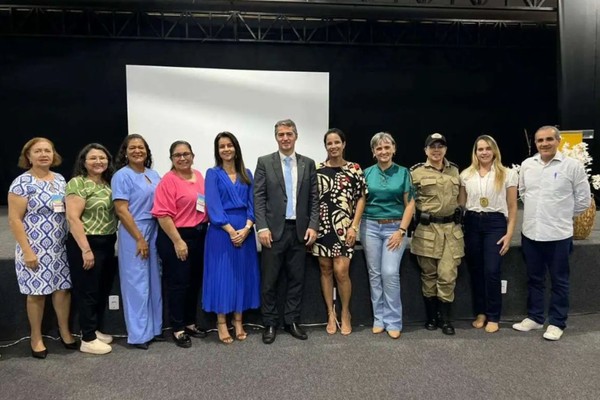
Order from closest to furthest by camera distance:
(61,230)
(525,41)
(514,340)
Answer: (61,230) → (514,340) → (525,41)

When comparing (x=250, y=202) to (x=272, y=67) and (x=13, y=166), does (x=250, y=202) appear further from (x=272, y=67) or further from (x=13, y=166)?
(x=13, y=166)

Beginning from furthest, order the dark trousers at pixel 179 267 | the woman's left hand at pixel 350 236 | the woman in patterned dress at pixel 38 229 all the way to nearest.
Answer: the woman's left hand at pixel 350 236
the dark trousers at pixel 179 267
the woman in patterned dress at pixel 38 229

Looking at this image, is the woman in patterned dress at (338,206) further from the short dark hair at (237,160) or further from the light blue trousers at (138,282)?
the light blue trousers at (138,282)

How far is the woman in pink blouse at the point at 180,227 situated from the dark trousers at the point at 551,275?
2096mm

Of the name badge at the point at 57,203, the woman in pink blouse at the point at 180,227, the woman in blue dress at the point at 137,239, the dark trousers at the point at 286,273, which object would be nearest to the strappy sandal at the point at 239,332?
the dark trousers at the point at 286,273

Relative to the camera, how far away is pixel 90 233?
2.36 metres

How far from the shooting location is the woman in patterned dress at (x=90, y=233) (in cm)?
230

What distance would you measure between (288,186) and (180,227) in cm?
68

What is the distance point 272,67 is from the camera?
698 centimetres

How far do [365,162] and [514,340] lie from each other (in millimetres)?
5323

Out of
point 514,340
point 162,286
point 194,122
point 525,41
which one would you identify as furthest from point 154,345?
point 525,41

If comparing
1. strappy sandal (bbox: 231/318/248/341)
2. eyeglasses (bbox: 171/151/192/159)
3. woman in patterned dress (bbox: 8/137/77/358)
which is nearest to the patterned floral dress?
strappy sandal (bbox: 231/318/248/341)

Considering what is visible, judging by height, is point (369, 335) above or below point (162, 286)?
below

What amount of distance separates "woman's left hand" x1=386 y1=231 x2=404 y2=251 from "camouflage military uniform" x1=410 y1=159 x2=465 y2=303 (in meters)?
0.18
